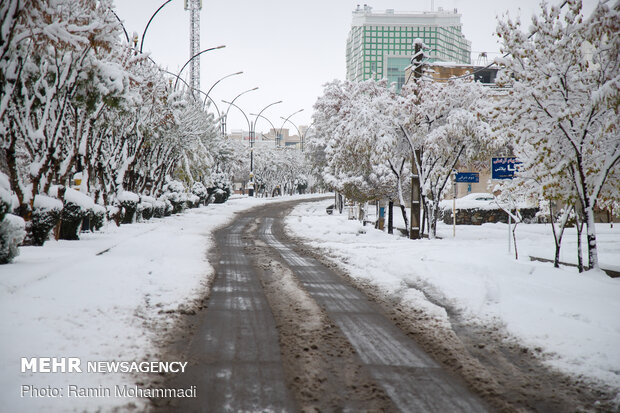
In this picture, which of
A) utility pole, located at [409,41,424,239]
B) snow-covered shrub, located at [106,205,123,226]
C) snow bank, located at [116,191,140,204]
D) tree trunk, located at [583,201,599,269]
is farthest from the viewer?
snow bank, located at [116,191,140,204]

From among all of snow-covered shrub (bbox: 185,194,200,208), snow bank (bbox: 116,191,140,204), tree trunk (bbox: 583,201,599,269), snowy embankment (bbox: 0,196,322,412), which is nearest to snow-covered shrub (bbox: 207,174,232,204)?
snow-covered shrub (bbox: 185,194,200,208)

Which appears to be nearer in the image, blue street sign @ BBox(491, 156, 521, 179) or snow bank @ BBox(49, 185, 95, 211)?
blue street sign @ BBox(491, 156, 521, 179)

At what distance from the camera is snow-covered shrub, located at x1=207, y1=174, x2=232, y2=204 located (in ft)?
141

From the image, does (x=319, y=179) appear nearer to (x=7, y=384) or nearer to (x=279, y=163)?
(x=7, y=384)

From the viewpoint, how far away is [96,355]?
4672mm

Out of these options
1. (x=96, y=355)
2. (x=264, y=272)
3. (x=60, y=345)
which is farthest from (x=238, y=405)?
(x=264, y=272)

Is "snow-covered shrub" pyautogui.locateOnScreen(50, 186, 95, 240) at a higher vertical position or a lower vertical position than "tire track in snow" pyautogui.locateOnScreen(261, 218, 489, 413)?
higher

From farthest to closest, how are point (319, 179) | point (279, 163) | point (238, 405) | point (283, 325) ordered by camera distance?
point (279, 163), point (319, 179), point (283, 325), point (238, 405)

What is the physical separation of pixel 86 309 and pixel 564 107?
9.18 metres

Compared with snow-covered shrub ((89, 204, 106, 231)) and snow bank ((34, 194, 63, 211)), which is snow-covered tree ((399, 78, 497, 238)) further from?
snow bank ((34, 194, 63, 211))

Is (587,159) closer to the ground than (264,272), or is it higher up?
higher up

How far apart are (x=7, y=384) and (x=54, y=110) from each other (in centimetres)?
1032

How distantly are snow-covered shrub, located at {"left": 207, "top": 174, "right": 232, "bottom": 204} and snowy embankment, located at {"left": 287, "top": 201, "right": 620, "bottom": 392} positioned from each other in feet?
97.4

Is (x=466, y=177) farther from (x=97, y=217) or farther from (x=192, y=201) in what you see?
(x=192, y=201)
